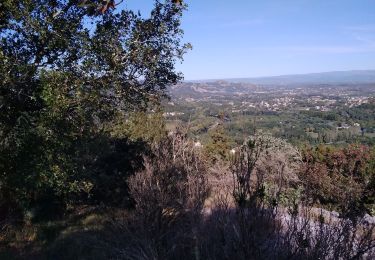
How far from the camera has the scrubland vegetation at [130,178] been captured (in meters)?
3.39

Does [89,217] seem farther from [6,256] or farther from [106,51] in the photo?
[106,51]

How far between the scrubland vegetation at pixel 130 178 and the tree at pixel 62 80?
2 centimetres

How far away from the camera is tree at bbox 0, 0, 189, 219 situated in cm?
658

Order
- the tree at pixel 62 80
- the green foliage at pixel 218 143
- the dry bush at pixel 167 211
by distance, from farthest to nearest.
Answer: the green foliage at pixel 218 143
the tree at pixel 62 80
the dry bush at pixel 167 211

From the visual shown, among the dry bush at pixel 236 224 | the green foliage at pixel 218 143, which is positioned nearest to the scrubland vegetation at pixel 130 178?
the dry bush at pixel 236 224

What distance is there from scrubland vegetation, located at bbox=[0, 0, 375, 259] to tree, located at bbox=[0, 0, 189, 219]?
25 mm

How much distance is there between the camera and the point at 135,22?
898cm

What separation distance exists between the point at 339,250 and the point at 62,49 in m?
6.40

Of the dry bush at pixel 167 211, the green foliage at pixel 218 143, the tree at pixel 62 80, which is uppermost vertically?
the tree at pixel 62 80

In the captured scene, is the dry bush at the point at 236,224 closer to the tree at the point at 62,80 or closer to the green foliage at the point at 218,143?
the tree at the point at 62,80

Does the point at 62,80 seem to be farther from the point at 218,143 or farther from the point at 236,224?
the point at 218,143

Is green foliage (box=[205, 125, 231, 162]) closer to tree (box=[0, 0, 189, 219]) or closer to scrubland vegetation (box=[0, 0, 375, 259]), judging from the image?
scrubland vegetation (box=[0, 0, 375, 259])

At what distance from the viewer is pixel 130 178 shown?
27.4 ft

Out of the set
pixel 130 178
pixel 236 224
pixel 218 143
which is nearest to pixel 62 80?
pixel 130 178
